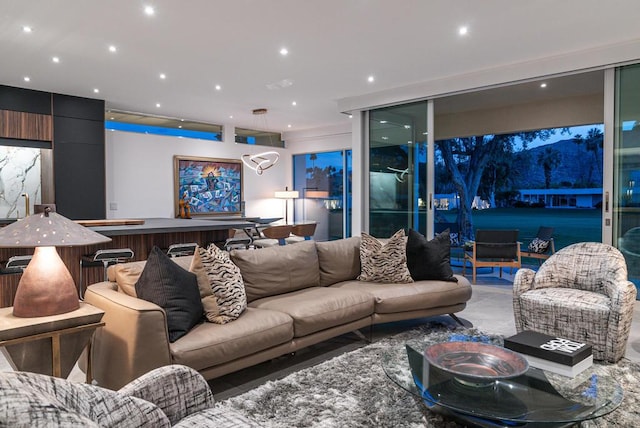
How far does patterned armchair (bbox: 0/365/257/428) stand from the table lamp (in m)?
1.00

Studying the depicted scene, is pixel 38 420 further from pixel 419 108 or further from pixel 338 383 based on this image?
pixel 419 108

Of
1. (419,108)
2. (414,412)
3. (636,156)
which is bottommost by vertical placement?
(414,412)

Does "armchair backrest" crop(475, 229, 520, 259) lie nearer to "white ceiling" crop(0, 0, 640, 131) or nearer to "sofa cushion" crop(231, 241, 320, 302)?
"white ceiling" crop(0, 0, 640, 131)

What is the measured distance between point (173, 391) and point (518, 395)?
149cm

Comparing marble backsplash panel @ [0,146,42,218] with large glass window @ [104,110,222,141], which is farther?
large glass window @ [104,110,222,141]

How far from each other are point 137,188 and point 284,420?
6.98 meters

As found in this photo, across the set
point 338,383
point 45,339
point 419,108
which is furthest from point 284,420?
point 419,108

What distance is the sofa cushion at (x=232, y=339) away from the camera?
2434 millimetres

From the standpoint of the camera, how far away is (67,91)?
6680 millimetres

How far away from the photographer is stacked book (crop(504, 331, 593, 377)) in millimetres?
2125

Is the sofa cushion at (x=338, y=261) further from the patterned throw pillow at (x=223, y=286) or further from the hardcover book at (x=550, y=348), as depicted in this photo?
the hardcover book at (x=550, y=348)

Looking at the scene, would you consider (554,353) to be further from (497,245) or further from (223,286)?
(497,245)

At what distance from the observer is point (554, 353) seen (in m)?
2.16

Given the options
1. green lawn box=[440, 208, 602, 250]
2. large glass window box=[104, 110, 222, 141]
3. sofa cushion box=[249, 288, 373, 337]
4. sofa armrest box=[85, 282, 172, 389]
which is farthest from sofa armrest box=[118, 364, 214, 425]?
green lawn box=[440, 208, 602, 250]
